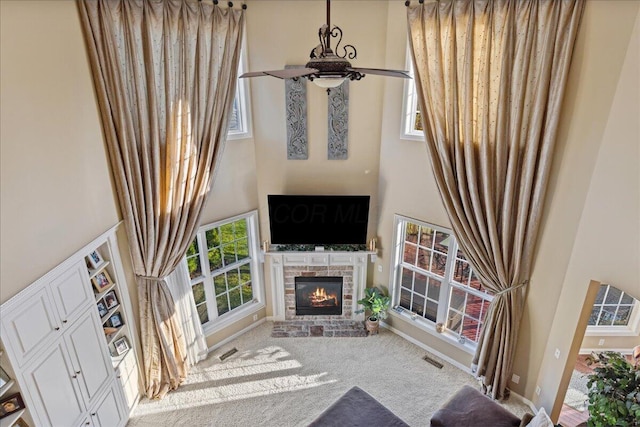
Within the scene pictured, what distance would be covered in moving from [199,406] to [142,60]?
4690 mm

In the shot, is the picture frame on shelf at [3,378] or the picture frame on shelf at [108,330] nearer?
the picture frame on shelf at [3,378]

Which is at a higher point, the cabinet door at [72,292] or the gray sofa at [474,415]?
the cabinet door at [72,292]

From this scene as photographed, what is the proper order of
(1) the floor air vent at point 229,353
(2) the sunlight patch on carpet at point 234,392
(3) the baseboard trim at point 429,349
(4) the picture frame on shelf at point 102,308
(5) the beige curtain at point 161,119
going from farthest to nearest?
(1) the floor air vent at point 229,353 → (3) the baseboard trim at point 429,349 → (2) the sunlight patch on carpet at point 234,392 → (4) the picture frame on shelf at point 102,308 → (5) the beige curtain at point 161,119

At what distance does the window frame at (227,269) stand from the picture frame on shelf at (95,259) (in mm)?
1280

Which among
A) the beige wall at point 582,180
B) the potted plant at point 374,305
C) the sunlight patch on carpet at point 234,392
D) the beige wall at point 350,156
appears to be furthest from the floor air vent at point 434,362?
the sunlight patch on carpet at point 234,392

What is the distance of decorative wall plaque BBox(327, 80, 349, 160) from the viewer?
576 cm

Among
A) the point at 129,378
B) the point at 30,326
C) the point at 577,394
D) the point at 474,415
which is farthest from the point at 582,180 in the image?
the point at 129,378

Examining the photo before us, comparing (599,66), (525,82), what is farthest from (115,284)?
(599,66)

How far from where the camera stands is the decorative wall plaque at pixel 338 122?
5.76 metres

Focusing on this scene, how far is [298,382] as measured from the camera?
18.6 feet

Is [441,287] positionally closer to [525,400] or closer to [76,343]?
[525,400]

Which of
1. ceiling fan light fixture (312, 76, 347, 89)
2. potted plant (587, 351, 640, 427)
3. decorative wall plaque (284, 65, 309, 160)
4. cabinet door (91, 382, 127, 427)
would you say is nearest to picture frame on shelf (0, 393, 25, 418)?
cabinet door (91, 382, 127, 427)

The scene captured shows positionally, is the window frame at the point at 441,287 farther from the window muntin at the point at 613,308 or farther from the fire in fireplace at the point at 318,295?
the window muntin at the point at 613,308

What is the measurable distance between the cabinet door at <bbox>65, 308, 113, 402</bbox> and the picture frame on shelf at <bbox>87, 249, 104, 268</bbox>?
525 mm
